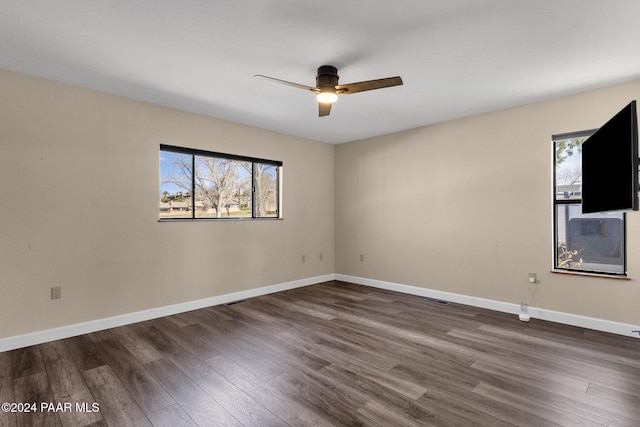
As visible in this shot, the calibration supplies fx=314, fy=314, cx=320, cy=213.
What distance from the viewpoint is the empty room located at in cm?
207

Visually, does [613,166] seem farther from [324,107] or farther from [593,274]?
[324,107]

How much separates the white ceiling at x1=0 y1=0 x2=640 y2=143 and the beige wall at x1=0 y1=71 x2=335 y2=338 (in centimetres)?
31

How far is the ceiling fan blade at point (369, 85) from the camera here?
8.20 ft

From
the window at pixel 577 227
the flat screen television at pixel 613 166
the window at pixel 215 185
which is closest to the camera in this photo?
the flat screen television at pixel 613 166

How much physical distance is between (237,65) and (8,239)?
2626 mm

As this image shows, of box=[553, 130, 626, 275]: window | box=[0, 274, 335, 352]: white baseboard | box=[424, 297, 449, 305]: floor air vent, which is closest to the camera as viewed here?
box=[0, 274, 335, 352]: white baseboard

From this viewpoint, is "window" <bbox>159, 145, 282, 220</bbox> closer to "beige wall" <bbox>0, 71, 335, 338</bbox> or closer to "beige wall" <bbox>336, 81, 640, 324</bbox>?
"beige wall" <bbox>0, 71, 335, 338</bbox>

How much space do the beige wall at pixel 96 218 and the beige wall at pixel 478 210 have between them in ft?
6.70

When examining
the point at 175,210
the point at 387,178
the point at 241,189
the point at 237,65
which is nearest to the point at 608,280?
the point at 387,178

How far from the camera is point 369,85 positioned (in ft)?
8.55

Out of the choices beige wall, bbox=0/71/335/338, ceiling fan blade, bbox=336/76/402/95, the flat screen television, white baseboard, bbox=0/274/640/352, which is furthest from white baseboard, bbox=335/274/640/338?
ceiling fan blade, bbox=336/76/402/95

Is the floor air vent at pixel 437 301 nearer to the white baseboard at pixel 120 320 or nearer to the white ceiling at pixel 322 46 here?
the white baseboard at pixel 120 320

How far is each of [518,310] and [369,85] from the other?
3.24 meters

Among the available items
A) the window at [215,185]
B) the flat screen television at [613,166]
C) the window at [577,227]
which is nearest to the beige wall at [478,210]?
the window at [577,227]
